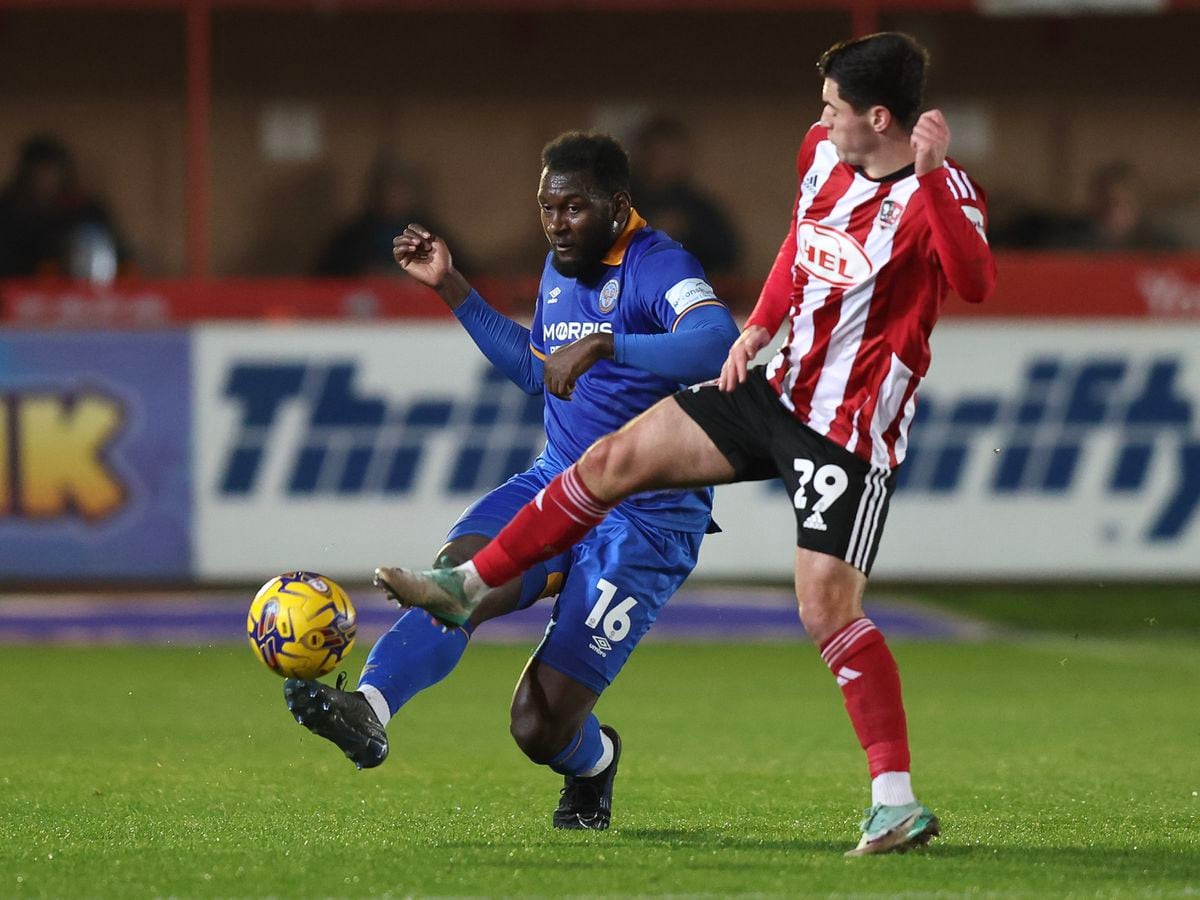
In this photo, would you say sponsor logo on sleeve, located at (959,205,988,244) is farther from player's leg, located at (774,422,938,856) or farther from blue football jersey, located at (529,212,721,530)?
blue football jersey, located at (529,212,721,530)

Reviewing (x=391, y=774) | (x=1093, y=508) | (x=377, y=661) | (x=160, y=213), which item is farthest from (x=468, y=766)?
(x=160, y=213)

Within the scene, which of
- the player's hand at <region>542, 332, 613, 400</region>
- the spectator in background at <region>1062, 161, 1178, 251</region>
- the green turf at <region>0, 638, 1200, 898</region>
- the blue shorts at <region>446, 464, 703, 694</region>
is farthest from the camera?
the spectator in background at <region>1062, 161, 1178, 251</region>

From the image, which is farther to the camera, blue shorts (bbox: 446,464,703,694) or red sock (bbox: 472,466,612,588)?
blue shorts (bbox: 446,464,703,694)

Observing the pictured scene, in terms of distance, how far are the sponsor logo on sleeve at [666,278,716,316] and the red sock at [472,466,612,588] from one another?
696 mm

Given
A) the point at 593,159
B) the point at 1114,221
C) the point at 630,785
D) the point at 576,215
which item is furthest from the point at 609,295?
the point at 1114,221

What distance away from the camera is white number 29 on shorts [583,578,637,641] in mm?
6418

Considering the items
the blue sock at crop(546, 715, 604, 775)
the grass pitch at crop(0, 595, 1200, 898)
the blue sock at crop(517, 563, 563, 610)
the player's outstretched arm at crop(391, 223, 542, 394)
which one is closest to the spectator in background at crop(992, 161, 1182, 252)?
the grass pitch at crop(0, 595, 1200, 898)

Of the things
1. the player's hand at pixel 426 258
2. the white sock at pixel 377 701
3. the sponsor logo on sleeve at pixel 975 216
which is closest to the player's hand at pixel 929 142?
the sponsor logo on sleeve at pixel 975 216

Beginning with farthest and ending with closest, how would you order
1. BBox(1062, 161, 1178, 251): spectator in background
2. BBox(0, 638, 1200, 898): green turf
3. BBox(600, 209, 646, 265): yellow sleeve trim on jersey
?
BBox(1062, 161, 1178, 251): spectator in background → BBox(600, 209, 646, 265): yellow sleeve trim on jersey → BBox(0, 638, 1200, 898): green turf

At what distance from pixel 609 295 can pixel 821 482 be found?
116 cm

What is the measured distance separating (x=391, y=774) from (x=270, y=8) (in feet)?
36.8

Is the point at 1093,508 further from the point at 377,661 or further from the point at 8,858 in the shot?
the point at 8,858

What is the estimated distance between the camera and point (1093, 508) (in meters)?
13.2

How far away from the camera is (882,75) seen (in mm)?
5703
